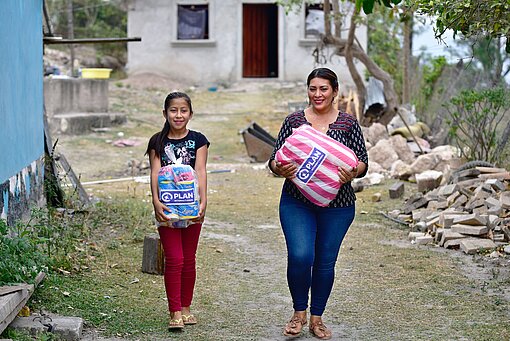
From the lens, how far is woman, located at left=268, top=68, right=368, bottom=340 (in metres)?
5.43

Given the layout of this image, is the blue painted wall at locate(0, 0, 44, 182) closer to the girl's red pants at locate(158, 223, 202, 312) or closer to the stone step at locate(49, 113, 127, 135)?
the girl's red pants at locate(158, 223, 202, 312)

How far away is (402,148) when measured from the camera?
615 inches

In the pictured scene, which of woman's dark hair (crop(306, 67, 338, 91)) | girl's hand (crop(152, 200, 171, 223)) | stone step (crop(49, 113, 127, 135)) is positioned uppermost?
woman's dark hair (crop(306, 67, 338, 91))

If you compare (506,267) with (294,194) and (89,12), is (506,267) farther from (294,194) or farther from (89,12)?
(89,12)

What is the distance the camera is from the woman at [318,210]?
5.43m

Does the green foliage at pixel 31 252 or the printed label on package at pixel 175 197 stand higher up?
the printed label on package at pixel 175 197

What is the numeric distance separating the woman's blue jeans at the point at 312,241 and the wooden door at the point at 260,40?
21.8 m

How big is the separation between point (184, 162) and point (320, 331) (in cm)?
143

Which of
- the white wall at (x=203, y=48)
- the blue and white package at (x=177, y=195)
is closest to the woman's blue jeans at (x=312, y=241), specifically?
the blue and white package at (x=177, y=195)

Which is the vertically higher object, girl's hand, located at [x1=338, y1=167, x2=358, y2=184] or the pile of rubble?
girl's hand, located at [x1=338, y1=167, x2=358, y2=184]

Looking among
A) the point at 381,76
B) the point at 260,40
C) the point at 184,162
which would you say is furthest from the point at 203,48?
the point at 184,162

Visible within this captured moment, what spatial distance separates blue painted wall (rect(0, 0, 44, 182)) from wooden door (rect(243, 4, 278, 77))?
1739 cm

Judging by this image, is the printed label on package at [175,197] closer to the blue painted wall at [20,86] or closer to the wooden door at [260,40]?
the blue painted wall at [20,86]

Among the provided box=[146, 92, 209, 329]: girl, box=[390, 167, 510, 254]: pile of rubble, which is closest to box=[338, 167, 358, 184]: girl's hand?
box=[146, 92, 209, 329]: girl
